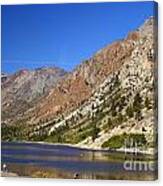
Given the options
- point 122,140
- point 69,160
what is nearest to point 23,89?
point 69,160

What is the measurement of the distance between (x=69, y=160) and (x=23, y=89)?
13.4 inches

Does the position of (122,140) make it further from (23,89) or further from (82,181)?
(23,89)

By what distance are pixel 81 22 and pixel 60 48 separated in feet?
0.43

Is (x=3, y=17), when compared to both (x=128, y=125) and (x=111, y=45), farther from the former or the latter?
(x=128, y=125)

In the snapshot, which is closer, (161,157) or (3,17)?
(161,157)

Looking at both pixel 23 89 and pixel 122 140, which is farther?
pixel 23 89

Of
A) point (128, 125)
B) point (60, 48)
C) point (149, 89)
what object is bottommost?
point (128, 125)

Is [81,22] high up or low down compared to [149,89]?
up

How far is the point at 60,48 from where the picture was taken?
2.29 meters

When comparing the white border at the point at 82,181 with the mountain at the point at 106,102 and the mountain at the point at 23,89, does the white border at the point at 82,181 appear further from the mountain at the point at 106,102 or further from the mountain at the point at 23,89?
the mountain at the point at 23,89

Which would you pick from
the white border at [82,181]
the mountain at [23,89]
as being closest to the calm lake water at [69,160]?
the white border at [82,181]

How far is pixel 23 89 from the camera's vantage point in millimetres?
2330

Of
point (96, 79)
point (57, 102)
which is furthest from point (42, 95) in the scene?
point (96, 79)

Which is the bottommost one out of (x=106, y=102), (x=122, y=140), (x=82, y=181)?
(x=82, y=181)
